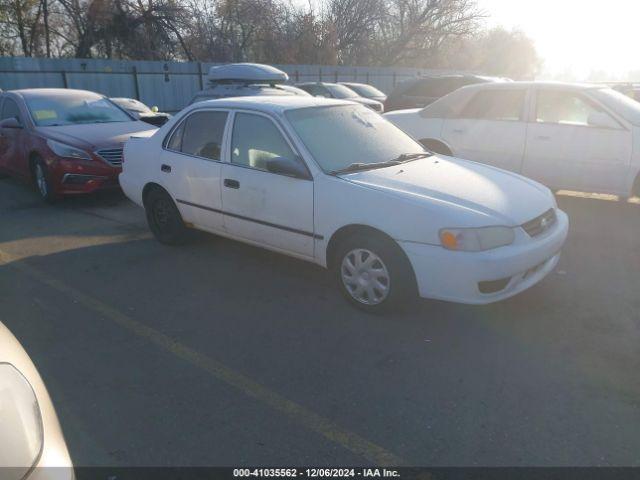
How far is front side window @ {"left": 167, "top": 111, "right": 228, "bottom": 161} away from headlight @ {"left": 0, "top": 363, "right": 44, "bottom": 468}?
3.40m

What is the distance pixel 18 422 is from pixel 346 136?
351 centimetres

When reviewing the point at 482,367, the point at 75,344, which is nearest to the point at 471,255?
the point at 482,367

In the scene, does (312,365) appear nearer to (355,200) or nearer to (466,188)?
(355,200)

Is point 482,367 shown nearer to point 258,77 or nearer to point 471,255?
point 471,255

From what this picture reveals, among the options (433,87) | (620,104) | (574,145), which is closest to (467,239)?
(574,145)

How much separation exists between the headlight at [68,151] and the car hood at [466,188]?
4.70 m

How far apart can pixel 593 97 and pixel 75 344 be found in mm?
6279

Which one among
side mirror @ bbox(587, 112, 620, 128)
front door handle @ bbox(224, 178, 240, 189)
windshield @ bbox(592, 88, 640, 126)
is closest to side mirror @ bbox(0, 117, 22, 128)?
front door handle @ bbox(224, 178, 240, 189)

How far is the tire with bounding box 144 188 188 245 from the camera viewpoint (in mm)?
5586

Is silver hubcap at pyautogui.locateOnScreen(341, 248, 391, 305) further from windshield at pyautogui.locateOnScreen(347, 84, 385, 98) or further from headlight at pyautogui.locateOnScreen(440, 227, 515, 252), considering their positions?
windshield at pyautogui.locateOnScreen(347, 84, 385, 98)

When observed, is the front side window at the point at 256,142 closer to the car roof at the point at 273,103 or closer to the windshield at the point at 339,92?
the car roof at the point at 273,103

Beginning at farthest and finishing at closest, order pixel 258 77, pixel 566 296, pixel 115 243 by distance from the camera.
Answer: pixel 258 77 → pixel 115 243 → pixel 566 296

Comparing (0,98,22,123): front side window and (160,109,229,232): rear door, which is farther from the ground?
(0,98,22,123): front side window

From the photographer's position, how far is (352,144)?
4.58 m
